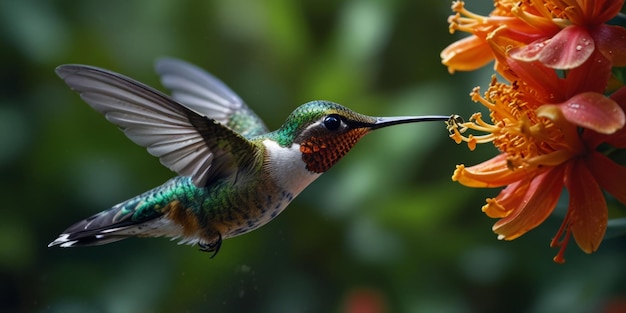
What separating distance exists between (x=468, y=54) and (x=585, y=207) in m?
0.25

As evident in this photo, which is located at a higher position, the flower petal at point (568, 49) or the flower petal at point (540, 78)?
the flower petal at point (568, 49)

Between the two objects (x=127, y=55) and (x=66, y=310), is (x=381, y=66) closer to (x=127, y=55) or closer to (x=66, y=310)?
(x=127, y=55)

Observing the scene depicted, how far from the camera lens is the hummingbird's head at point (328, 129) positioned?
34.5 inches

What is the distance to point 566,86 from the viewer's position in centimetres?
77

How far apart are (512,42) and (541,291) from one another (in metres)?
1.10

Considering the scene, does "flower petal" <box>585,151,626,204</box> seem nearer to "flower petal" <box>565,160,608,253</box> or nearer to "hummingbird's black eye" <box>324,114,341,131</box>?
"flower petal" <box>565,160,608,253</box>

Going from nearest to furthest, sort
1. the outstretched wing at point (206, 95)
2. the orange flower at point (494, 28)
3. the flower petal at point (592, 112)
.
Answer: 1. the flower petal at point (592, 112)
2. the orange flower at point (494, 28)
3. the outstretched wing at point (206, 95)

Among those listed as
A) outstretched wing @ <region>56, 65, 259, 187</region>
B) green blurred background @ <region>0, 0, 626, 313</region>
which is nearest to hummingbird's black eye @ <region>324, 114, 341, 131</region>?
outstretched wing @ <region>56, 65, 259, 187</region>

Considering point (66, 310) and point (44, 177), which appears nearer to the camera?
point (66, 310)

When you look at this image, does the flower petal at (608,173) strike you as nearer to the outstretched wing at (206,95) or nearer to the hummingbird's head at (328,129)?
the hummingbird's head at (328,129)

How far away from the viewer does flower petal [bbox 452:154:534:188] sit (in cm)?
83

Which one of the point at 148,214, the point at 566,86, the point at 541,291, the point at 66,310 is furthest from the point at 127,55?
the point at 566,86

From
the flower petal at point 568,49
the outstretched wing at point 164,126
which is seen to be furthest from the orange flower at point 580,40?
the outstretched wing at point 164,126

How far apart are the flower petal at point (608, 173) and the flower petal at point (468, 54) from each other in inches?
8.4
